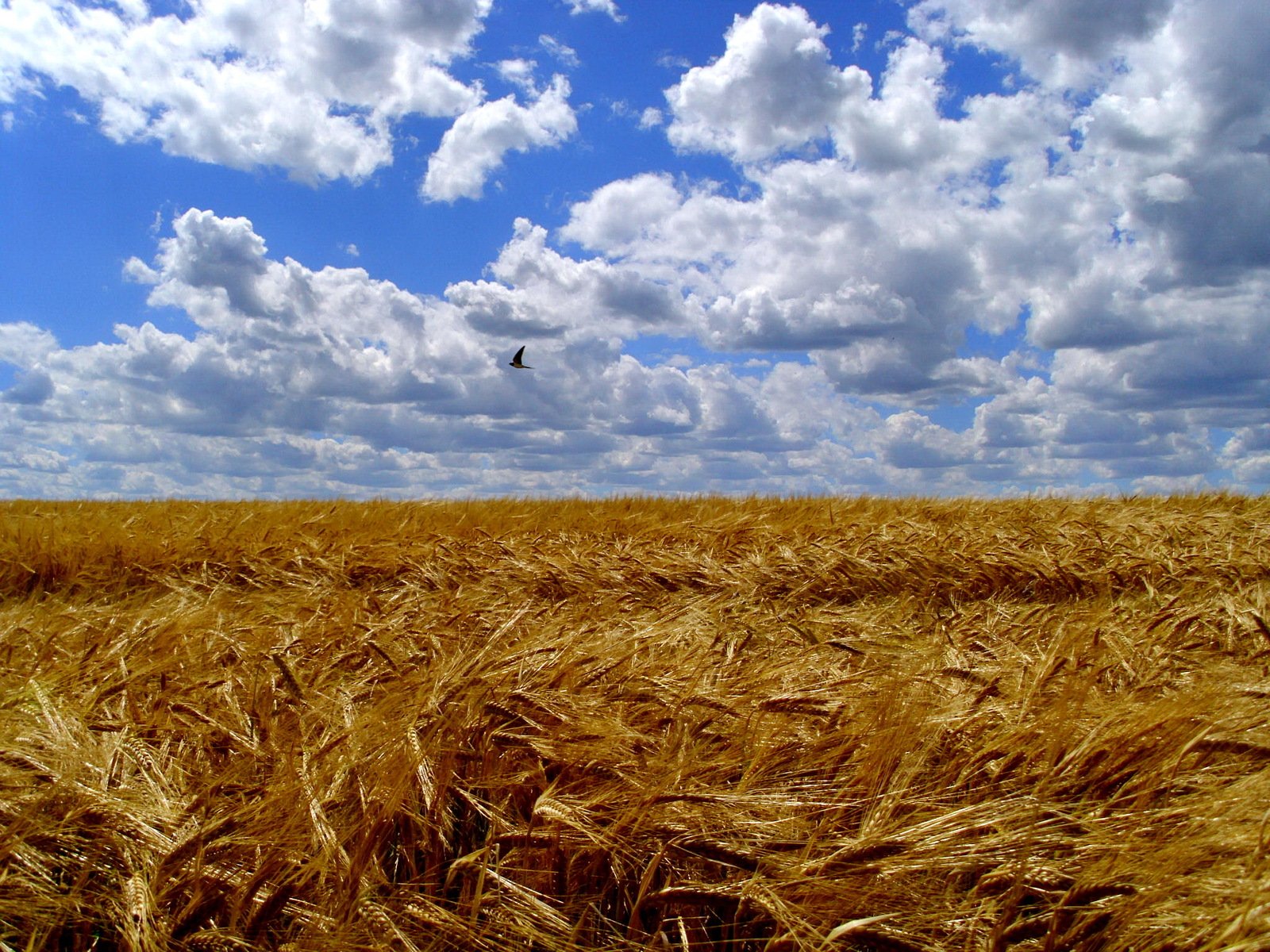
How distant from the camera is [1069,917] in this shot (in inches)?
51.2

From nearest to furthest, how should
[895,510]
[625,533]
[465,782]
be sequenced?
[465,782], [625,533], [895,510]

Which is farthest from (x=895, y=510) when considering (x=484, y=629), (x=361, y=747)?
(x=361, y=747)

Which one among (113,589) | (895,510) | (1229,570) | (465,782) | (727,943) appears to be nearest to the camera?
(727,943)

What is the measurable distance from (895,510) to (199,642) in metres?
7.68

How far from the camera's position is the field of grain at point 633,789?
1.35 meters

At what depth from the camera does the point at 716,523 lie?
26.1ft

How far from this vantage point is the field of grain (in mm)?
1352

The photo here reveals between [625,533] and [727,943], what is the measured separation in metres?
6.38

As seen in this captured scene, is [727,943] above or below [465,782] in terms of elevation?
below

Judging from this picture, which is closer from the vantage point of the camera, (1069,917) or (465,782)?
(1069,917)

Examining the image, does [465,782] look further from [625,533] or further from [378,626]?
[625,533]

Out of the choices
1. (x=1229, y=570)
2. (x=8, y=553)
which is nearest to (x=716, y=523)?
(x=1229, y=570)

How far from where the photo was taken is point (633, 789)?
62.5 inches

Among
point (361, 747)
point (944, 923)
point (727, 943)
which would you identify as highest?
point (361, 747)
